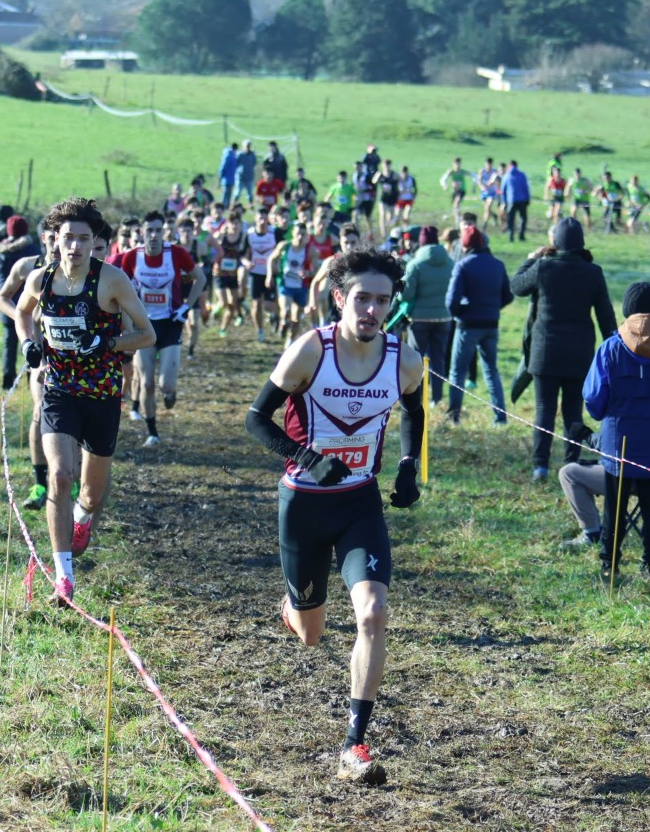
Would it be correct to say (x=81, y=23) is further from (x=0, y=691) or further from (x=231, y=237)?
(x=0, y=691)

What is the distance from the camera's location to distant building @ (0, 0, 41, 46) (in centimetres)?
16350

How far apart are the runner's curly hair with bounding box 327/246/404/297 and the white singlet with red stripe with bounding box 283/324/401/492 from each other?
21 centimetres

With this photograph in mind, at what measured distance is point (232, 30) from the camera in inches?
4619

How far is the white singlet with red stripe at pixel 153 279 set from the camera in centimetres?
1159

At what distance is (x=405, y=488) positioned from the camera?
5.53 m

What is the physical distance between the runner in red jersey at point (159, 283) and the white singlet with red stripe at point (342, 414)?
6084 millimetres

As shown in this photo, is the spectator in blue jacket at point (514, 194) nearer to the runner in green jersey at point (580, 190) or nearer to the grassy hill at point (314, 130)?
the runner in green jersey at point (580, 190)

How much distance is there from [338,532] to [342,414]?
1.69 ft

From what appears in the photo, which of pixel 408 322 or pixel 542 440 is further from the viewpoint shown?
pixel 408 322

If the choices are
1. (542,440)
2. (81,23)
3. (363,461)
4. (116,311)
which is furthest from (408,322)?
(81,23)

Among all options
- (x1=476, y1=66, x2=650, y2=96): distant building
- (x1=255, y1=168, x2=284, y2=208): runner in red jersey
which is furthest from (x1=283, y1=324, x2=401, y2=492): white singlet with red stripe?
(x1=476, y1=66, x2=650, y2=96): distant building

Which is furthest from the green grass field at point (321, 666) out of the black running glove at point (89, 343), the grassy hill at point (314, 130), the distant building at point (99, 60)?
the distant building at point (99, 60)

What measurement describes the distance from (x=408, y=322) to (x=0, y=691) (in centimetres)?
841

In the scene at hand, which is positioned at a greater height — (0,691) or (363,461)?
(363,461)
